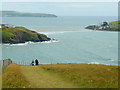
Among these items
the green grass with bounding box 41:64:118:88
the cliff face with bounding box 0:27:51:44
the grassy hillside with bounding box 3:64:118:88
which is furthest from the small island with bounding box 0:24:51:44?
the grassy hillside with bounding box 3:64:118:88

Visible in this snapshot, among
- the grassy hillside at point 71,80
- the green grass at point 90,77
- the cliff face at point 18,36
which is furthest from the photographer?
the cliff face at point 18,36

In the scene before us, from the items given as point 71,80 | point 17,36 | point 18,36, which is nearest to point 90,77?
point 71,80

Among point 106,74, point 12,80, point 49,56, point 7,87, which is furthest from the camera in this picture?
point 49,56

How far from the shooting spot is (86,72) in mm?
26094

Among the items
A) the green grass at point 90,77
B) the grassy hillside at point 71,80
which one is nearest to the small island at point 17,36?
the green grass at point 90,77

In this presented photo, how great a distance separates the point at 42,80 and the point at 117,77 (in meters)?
6.78

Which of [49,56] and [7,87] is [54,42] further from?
[7,87]

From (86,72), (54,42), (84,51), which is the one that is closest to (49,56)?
(84,51)

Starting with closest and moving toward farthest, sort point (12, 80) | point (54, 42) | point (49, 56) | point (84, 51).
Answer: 1. point (12, 80)
2. point (49, 56)
3. point (84, 51)
4. point (54, 42)

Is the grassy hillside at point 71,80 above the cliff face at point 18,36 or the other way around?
the other way around

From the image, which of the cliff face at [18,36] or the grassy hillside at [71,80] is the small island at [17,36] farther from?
the grassy hillside at [71,80]

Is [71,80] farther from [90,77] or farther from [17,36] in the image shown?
[17,36]

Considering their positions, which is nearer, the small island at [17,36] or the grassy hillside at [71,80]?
the grassy hillside at [71,80]

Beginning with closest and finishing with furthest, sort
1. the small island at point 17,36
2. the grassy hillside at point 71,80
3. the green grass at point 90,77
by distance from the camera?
1. the grassy hillside at point 71,80
2. the green grass at point 90,77
3. the small island at point 17,36
